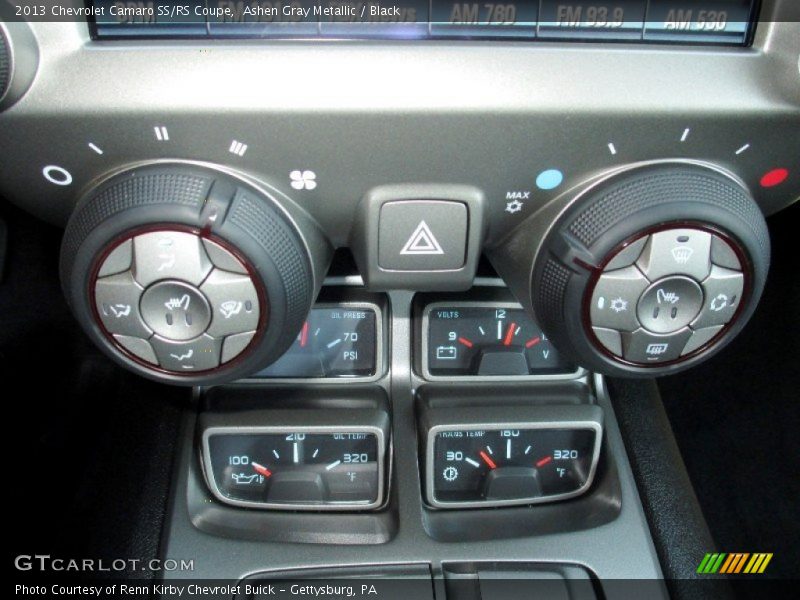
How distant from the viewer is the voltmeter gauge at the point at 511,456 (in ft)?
3.09

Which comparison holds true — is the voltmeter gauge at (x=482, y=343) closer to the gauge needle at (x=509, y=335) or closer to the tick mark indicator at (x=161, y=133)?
the gauge needle at (x=509, y=335)

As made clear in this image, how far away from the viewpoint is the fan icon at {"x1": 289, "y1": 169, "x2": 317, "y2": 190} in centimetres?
72

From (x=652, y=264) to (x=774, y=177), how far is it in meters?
0.17

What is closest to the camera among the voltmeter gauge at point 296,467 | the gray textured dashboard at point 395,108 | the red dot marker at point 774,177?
the gray textured dashboard at point 395,108

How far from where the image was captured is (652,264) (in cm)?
70

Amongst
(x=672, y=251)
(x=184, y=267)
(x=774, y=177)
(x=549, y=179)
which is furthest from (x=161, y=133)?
(x=774, y=177)

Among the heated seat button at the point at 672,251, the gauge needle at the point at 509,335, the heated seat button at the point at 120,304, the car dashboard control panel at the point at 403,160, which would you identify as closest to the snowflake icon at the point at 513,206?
the car dashboard control panel at the point at 403,160

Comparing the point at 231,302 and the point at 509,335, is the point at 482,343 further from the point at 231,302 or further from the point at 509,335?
the point at 231,302

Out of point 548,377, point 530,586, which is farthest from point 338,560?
point 548,377

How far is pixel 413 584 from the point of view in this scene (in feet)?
2.95

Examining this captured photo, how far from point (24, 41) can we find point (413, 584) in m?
0.64

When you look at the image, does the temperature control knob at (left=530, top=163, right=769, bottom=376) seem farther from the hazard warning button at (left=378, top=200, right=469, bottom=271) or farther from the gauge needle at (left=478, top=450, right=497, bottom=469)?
the gauge needle at (left=478, top=450, right=497, bottom=469)

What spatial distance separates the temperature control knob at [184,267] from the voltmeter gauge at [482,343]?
0.84 feet

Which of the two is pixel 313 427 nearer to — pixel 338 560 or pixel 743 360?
pixel 338 560
